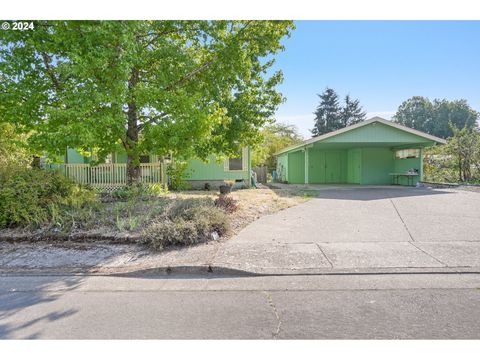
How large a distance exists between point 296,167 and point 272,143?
872 cm

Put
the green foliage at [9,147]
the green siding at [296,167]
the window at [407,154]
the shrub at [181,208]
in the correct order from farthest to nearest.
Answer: the green siding at [296,167]
the window at [407,154]
the green foliage at [9,147]
the shrub at [181,208]

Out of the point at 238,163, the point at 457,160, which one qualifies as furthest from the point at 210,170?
the point at 457,160

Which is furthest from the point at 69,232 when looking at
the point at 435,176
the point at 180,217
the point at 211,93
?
the point at 435,176

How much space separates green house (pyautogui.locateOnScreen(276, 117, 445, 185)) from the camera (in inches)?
577

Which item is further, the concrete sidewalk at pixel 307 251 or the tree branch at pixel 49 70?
the tree branch at pixel 49 70

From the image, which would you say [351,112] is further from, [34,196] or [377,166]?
[34,196]

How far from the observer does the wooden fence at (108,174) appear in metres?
12.6

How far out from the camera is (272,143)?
2792 centimetres

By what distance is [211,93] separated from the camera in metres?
10.4

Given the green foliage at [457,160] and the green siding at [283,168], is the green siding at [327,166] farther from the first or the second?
the green foliage at [457,160]

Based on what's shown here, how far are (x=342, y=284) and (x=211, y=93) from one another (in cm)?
867

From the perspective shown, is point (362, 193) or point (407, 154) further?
point (407, 154)

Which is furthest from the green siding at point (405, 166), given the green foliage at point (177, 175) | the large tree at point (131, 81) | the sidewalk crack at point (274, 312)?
the sidewalk crack at point (274, 312)

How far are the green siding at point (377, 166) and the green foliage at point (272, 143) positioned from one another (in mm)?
6211
